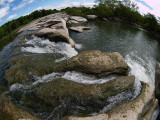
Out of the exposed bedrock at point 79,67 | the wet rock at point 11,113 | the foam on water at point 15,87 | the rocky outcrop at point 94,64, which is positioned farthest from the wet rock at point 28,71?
the wet rock at point 11,113

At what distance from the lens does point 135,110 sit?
5039 millimetres

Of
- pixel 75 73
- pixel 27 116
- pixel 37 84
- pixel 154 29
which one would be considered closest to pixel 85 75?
pixel 75 73

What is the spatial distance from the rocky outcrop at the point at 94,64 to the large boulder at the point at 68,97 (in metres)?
1.50

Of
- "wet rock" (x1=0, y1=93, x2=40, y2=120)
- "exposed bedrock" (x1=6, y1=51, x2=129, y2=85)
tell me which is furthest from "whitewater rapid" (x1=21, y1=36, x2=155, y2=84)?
"wet rock" (x1=0, y1=93, x2=40, y2=120)

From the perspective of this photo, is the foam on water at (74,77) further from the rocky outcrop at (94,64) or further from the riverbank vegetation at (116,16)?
the riverbank vegetation at (116,16)

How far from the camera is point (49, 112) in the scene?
5.36m

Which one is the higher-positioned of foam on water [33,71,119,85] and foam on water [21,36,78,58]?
foam on water [21,36,78,58]

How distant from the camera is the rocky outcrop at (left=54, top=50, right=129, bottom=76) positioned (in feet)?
24.9

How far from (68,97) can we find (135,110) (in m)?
3.34

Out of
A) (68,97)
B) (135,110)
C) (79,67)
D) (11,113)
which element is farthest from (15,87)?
(135,110)

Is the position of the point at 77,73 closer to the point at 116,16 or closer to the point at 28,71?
the point at 28,71

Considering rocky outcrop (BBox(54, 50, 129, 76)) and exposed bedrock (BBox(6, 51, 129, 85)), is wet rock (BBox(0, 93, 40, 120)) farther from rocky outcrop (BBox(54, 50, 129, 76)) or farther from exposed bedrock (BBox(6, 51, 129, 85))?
rocky outcrop (BBox(54, 50, 129, 76))

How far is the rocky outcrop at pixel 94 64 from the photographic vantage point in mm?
7594

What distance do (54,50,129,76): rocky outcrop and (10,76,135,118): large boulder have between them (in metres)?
1.50
